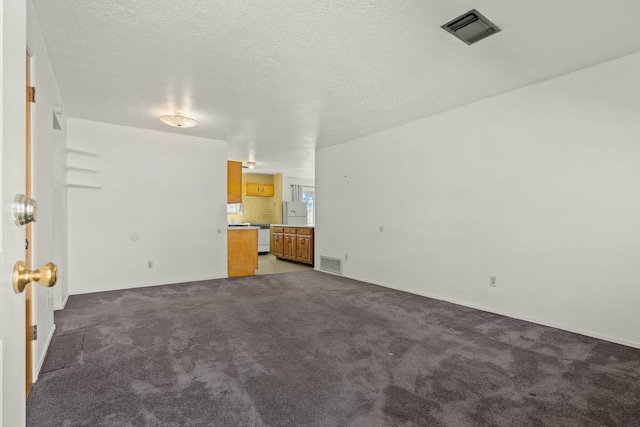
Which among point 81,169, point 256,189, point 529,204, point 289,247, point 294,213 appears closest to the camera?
point 529,204

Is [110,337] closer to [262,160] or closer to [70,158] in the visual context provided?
[70,158]

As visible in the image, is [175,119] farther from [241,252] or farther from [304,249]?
[304,249]

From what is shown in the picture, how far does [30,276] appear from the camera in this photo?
674 mm

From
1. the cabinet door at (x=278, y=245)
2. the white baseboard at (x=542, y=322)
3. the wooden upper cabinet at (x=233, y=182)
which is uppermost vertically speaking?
the wooden upper cabinet at (x=233, y=182)

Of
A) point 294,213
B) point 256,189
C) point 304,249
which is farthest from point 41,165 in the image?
point 294,213

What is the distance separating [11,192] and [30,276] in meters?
0.18

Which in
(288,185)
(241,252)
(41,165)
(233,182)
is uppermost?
(288,185)

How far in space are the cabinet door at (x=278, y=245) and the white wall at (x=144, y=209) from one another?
250 centimetres

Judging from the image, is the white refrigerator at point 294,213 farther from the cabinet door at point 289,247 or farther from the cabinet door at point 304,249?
the cabinet door at point 304,249

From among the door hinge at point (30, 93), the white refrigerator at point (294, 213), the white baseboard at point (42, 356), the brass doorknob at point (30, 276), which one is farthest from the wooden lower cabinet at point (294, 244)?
the brass doorknob at point (30, 276)

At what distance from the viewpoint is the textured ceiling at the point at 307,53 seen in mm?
2242

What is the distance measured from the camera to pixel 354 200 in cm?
588

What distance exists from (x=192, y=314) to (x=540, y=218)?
3984mm

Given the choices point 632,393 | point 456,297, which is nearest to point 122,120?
point 456,297
